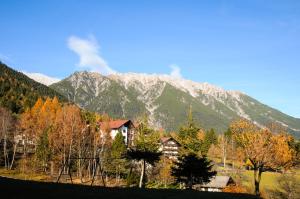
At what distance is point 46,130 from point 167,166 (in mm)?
31226

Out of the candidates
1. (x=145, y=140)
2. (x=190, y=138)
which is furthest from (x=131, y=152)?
(x=190, y=138)

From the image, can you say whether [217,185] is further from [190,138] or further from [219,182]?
[190,138]

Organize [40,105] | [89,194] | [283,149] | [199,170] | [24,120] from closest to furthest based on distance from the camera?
[89,194] → [199,170] → [283,149] → [24,120] → [40,105]

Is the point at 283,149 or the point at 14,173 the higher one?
the point at 283,149

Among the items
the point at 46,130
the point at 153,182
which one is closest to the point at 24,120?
the point at 46,130

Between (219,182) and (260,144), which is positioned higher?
(260,144)

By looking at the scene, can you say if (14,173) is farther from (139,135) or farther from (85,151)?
(139,135)

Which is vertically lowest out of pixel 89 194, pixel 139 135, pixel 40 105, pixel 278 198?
pixel 278 198

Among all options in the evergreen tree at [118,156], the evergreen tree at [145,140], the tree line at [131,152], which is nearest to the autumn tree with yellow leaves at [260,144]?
the tree line at [131,152]

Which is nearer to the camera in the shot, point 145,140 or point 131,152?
point 131,152

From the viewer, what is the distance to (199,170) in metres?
53.7

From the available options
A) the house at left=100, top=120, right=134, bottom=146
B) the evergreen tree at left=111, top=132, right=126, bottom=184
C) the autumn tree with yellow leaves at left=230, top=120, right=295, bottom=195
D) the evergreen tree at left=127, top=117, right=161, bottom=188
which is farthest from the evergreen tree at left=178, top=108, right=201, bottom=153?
the house at left=100, top=120, right=134, bottom=146

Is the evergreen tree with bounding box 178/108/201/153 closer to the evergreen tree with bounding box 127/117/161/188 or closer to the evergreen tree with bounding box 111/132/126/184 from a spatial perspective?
the evergreen tree with bounding box 127/117/161/188

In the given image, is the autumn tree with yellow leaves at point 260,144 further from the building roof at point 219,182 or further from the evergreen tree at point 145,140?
the evergreen tree at point 145,140
